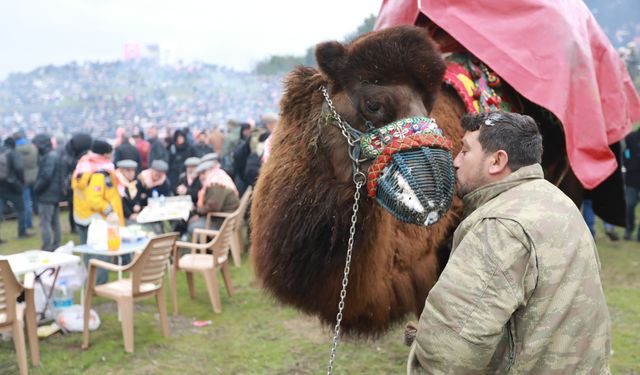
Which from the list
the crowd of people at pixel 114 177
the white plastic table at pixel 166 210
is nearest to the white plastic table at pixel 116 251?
the crowd of people at pixel 114 177

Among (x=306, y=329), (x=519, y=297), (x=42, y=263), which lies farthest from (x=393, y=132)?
(x=42, y=263)

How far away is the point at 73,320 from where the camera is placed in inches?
243

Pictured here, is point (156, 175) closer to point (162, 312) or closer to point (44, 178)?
point (44, 178)

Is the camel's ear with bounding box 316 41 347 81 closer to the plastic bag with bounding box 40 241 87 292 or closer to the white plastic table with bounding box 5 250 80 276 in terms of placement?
the white plastic table with bounding box 5 250 80 276

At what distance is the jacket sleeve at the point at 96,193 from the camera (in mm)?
7469

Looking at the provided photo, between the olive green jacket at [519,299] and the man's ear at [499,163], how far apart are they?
13cm

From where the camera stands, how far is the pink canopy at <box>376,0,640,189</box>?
4.09 m

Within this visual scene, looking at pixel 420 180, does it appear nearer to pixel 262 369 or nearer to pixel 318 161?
pixel 318 161

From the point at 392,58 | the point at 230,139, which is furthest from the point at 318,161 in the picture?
the point at 230,139

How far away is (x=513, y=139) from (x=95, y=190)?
21.7 feet

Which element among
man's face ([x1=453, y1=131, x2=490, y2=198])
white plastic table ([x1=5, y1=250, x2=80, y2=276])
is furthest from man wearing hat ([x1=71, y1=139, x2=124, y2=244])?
man's face ([x1=453, y1=131, x2=490, y2=198])

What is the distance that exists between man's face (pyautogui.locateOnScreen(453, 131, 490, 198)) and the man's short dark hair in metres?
0.03

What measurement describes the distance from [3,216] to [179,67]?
22367 millimetres

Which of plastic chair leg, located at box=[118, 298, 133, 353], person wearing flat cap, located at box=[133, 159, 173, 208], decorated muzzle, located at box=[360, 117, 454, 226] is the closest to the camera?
decorated muzzle, located at box=[360, 117, 454, 226]
